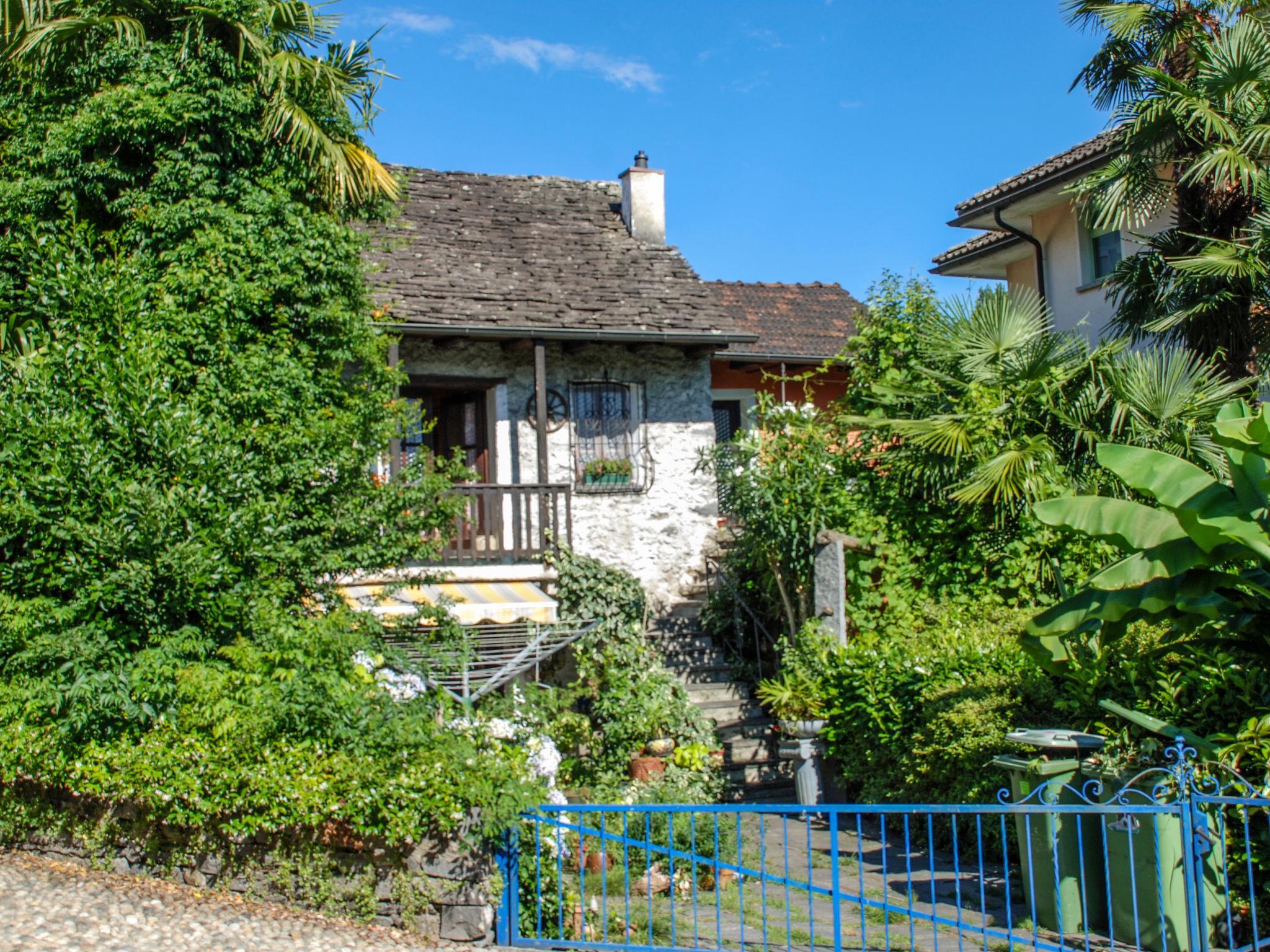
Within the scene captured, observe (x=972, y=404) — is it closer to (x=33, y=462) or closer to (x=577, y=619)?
(x=577, y=619)

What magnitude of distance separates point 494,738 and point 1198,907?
4222 millimetres

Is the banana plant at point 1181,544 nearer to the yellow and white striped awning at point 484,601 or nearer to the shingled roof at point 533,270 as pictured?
the yellow and white striped awning at point 484,601

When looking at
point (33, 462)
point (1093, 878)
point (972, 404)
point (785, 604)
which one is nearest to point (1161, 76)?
point (972, 404)

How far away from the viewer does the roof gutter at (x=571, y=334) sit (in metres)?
14.5

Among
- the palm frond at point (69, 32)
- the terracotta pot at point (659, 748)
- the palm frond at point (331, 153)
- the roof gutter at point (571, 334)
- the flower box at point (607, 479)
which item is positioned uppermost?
the palm frond at point (69, 32)

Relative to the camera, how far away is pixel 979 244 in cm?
1952

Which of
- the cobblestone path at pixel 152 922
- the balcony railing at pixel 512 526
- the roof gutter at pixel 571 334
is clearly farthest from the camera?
the roof gutter at pixel 571 334

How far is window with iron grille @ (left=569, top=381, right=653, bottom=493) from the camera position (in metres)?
16.2

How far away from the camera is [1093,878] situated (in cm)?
712

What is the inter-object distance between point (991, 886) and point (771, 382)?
11.9 meters

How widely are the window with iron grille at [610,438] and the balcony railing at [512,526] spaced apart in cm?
101

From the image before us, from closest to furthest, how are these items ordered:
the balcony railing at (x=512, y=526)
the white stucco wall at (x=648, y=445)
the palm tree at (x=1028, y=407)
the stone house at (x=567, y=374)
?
1. the palm tree at (x=1028, y=407)
2. the balcony railing at (x=512, y=526)
3. the stone house at (x=567, y=374)
4. the white stucco wall at (x=648, y=445)

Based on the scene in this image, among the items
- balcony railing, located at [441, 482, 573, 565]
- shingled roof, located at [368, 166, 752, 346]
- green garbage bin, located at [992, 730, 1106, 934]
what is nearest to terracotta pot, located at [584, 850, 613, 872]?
green garbage bin, located at [992, 730, 1106, 934]

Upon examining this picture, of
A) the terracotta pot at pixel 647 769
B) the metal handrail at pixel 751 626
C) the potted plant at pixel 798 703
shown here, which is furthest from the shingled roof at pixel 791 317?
the terracotta pot at pixel 647 769
